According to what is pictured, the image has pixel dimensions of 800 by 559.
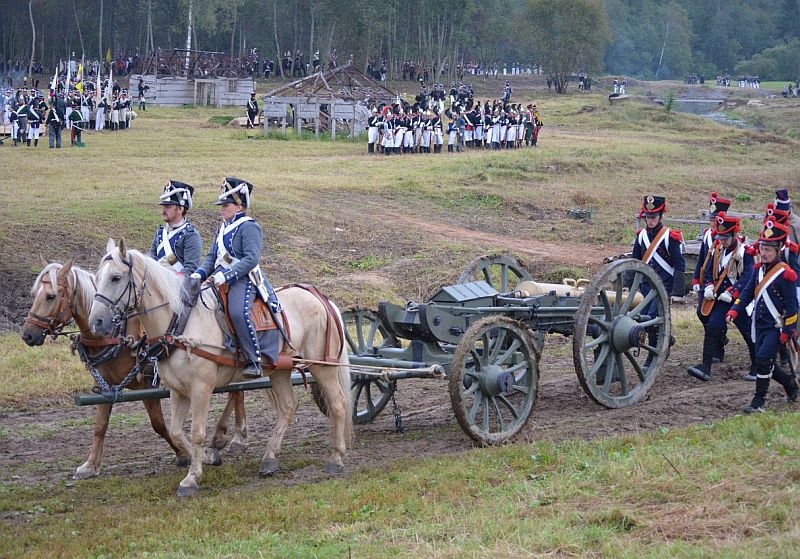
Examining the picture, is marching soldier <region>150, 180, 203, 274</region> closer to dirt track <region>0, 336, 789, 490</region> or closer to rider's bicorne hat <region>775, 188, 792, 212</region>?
dirt track <region>0, 336, 789, 490</region>

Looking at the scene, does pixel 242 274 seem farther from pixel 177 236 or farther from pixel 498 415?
pixel 498 415

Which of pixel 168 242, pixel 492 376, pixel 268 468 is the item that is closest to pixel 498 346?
pixel 492 376

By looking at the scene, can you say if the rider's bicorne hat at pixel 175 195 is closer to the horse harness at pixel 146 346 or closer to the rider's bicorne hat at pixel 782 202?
the horse harness at pixel 146 346

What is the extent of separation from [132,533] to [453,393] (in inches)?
112

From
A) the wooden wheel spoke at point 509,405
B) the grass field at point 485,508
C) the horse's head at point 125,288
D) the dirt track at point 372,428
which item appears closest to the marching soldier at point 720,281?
the dirt track at point 372,428

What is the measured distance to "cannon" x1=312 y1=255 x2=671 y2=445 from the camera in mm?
8914

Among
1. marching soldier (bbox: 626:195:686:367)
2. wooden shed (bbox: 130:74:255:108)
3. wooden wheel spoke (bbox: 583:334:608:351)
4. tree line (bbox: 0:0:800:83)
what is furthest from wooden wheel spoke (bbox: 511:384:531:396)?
tree line (bbox: 0:0:800:83)

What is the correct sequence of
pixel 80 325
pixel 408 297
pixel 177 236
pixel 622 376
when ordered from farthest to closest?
pixel 408 297 < pixel 622 376 < pixel 177 236 < pixel 80 325

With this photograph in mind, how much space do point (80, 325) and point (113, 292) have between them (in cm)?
89

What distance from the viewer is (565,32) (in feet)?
245

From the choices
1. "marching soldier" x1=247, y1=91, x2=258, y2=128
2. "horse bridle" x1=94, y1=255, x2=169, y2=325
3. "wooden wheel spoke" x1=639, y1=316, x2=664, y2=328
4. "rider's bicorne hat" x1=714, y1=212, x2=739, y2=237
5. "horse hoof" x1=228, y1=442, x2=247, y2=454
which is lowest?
"horse hoof" x1=228, y1=442, x2=247, y2=454

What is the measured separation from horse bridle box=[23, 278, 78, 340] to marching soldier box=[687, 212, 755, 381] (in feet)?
21.6

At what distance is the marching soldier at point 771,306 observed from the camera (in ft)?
31.9

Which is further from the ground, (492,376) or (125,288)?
(125,288)
